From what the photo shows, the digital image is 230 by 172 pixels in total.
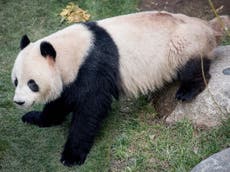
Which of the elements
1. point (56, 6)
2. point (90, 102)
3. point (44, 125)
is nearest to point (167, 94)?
point (90, 102)

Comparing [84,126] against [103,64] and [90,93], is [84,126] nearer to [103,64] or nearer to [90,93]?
[90,93]

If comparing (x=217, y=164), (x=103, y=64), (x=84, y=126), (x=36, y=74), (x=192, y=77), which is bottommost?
(x=84, y=126)

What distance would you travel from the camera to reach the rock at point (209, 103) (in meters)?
A: 5.16

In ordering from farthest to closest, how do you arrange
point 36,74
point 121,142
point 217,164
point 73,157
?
point 121,142 → point 73,157 → point 36,74 → point 217,164

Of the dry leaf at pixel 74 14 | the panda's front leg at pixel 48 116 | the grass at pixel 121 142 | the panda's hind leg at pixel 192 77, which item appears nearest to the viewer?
the grass at pixel 121 142

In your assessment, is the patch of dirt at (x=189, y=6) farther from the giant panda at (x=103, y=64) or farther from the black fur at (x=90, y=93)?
the black fur at (x=90, y=93)

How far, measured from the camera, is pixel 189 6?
7605mm

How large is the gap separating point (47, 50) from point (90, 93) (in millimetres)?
629

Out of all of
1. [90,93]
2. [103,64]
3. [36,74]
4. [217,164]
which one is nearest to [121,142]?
[90,93]

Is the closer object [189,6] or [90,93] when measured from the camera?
[90,93]

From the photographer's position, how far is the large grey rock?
16.9ft

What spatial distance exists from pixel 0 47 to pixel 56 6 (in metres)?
1.28

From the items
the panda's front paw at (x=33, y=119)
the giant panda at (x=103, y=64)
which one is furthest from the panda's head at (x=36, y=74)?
the panda's front paw at (x=33, y=119)

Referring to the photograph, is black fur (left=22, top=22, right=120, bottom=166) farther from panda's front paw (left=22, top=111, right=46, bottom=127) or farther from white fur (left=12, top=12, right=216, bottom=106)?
panda's front paw (left=22, top=111, right=46, bottom=127)
